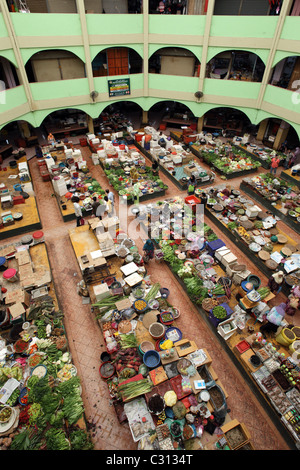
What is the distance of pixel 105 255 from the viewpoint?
12414 mm

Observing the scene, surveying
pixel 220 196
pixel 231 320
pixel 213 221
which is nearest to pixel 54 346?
pixel 231 320

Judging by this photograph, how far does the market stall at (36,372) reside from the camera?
743 centimetres

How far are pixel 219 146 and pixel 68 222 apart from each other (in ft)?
43.5

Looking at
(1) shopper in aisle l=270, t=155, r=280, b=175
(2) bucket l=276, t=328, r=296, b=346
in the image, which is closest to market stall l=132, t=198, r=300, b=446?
(2) bucket l=276, t=328, r=296, b=346

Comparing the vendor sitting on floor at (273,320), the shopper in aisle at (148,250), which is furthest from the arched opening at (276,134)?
the vendor sitting on floor at (273,320)

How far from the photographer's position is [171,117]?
25.6 m

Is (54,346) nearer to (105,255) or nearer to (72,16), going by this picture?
(105,255)

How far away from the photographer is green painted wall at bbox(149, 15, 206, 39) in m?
18.9

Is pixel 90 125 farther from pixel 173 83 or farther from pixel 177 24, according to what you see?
pixel 177 24

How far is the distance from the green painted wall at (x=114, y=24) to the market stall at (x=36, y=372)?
1727 cm

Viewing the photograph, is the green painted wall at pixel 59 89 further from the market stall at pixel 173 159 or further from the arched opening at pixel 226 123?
the arched opening at pixel 226 123

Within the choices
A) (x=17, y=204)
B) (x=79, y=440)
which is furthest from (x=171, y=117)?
(x=79, y=440)

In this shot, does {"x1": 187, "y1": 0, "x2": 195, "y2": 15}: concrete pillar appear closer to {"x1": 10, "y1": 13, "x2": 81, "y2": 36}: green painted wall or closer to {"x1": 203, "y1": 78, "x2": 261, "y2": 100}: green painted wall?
{"x1": 203, "y1": 78, "x2": 261, "y2": 100}: green painted wall

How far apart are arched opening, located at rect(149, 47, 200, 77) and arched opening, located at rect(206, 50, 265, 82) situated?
1.28 m
